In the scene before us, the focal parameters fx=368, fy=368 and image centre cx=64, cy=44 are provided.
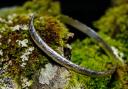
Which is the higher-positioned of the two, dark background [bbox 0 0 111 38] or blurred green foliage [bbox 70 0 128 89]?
blurred green foliage [bbox 70 0 128 89]

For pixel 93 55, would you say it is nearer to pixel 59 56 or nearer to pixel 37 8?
pixel 59 56

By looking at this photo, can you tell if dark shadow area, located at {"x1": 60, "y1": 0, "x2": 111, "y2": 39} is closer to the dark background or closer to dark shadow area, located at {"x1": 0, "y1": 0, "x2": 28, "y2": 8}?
the dark background

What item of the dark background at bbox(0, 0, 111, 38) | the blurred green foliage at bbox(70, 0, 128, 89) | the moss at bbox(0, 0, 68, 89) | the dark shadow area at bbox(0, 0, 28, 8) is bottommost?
the dark shadow area at bbox(0, 0, 28, 8)

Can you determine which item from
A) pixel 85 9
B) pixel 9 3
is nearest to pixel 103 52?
pixel 85 9

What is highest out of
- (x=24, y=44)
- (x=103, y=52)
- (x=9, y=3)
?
(x=24, y=44)

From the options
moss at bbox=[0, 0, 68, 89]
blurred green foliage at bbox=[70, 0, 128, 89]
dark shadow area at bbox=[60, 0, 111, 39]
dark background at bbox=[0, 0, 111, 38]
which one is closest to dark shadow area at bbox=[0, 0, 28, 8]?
dark background at bbox=[0, 0, 111, 38]

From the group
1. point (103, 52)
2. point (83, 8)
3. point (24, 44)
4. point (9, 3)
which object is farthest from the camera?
point (9, 3)

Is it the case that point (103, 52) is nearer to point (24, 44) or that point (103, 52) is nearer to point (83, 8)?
point (24, 44)

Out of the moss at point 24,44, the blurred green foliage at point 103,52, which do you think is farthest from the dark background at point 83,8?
the moss at point 24,44
